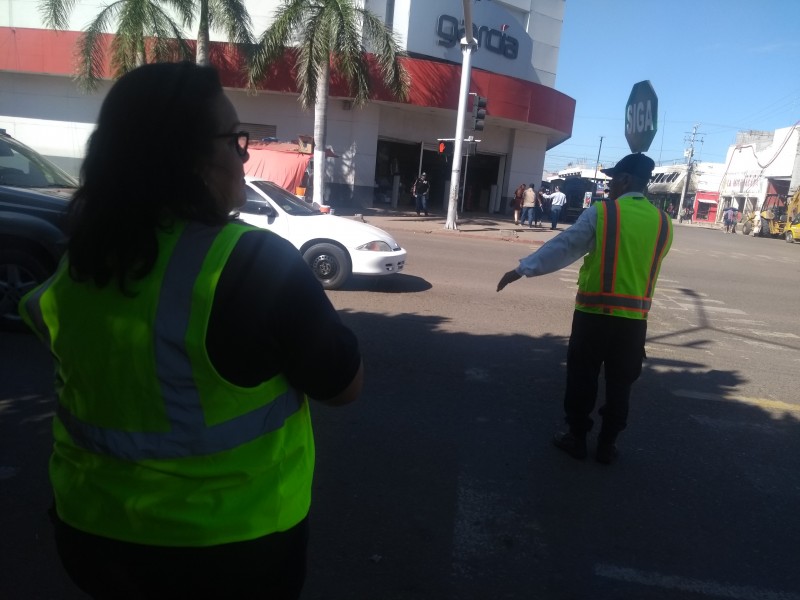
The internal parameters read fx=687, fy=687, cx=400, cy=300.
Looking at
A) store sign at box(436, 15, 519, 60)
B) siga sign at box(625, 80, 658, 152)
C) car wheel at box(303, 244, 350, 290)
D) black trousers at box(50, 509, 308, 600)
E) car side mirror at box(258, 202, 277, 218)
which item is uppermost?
store sign at box(436, 15, 519, 60)

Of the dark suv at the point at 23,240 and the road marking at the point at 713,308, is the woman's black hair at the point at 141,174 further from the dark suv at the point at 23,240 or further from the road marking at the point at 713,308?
the road marking at the point at 713,308

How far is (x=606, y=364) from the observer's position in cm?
436

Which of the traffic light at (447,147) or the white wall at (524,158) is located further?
the white wall at (524,158)

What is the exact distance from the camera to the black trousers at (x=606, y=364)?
423cm

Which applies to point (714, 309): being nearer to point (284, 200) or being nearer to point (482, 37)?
point (284, 200)

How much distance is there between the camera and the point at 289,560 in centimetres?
152

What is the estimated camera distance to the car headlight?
32.0 ft

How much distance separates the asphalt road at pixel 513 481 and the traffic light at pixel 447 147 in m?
14.4

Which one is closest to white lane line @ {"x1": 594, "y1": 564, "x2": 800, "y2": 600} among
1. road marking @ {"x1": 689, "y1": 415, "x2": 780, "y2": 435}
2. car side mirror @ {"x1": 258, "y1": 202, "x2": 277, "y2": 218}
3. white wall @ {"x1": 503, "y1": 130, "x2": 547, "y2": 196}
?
road marking @ {"x1": 689, "y1": 415, "x2": 780, "y2": 435}

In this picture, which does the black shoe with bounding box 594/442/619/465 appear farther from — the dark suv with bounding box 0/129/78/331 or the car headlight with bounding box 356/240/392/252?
the car headlight with bounding box 356/240/392/252

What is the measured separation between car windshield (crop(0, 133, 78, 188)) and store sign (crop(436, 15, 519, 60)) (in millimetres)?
22232

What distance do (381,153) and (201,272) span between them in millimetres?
29539

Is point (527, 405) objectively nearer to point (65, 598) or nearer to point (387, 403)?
point (387, 403)

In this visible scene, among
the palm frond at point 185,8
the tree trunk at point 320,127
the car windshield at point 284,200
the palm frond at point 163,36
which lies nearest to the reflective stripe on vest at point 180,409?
the car windshield at point 284,200
